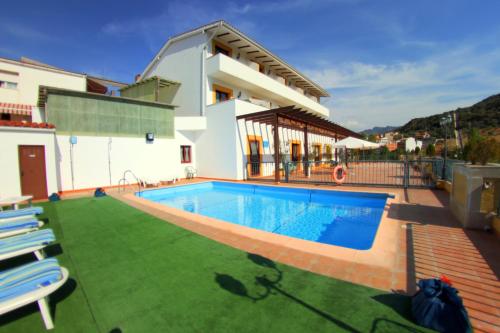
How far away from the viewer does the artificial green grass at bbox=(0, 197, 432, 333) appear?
2512 millimetres

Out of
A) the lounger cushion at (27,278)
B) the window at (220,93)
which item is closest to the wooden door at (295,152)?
the window at (220,93)

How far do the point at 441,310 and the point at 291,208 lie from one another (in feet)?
25.0

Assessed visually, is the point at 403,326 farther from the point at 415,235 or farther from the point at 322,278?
the point at 415,235

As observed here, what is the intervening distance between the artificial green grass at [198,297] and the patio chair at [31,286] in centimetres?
44

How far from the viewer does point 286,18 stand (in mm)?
14227

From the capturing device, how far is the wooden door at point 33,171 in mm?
9570

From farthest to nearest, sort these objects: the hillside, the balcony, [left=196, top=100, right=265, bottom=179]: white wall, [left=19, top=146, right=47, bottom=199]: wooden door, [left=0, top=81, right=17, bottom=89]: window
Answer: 1. the hillside
2. [left=0, top=81, right=17, bottom=89]: window
3. the balcony
4. [left=196, top=100, right=265, bottom=179]: white wall
5. [left=19, top=146, right=47, bottom=199]: wooden door

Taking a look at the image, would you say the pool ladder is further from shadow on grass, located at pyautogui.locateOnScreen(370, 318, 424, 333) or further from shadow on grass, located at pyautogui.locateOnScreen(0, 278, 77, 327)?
shadow on grass, located at pyautogui.locateOnScreen(370, 318, 424, 333)

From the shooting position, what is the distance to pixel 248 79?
17.9 meters

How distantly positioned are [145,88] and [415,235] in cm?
1898

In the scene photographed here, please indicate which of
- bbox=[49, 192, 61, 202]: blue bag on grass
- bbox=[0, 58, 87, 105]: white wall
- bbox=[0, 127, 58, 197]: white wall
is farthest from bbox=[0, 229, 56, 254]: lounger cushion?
bbox=[0, 58, 87, 105]: white wall

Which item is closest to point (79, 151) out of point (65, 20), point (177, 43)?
point (65, 20)

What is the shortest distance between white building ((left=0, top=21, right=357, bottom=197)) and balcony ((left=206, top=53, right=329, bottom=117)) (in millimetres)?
76

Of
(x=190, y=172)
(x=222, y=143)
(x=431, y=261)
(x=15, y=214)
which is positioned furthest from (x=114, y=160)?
(x=431, y=261)
